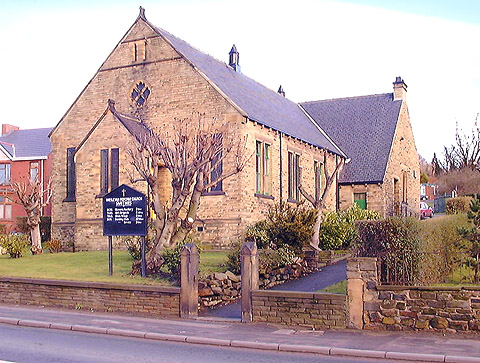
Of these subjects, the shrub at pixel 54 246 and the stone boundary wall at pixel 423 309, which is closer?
the stone boundary wall at pixel 423 309

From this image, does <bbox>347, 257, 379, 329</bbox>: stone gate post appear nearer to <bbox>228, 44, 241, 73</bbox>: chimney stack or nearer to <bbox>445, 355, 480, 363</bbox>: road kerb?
<bbox>445, 355, 480, 363</bbox>: road kerb

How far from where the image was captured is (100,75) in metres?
31.1

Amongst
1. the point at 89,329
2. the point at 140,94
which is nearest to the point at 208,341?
the point at 89,329

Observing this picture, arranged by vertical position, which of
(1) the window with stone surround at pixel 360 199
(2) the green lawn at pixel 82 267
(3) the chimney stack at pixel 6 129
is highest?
(3) the chimney stack at pixel 6 129

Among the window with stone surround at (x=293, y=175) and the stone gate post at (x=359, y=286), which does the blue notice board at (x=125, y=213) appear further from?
the window with stone surround at (x=293, y=175)

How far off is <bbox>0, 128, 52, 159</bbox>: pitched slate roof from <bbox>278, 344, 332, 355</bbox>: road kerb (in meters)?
42.8

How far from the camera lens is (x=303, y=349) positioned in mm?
11656

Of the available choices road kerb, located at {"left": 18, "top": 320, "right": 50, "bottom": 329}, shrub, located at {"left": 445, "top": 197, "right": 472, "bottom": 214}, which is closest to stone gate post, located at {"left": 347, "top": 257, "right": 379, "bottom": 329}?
road kerb, located at {"left": 18, "top": 320, "right": 50, "bottom": 329}

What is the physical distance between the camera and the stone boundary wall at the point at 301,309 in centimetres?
1345

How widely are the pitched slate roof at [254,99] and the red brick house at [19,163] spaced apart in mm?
22197

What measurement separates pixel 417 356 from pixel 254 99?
910 inches

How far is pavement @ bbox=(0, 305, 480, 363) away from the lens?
11.0 meters

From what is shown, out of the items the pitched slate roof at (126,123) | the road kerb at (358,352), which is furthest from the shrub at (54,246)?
the road kerb at (358,352)

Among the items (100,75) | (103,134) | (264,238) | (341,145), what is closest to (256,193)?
(264,238)
